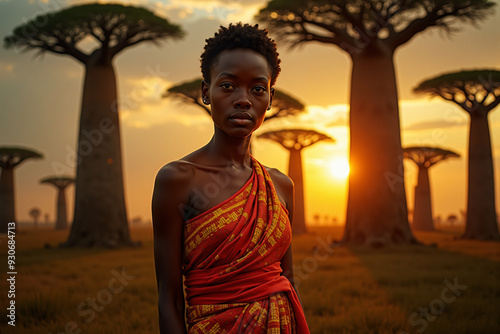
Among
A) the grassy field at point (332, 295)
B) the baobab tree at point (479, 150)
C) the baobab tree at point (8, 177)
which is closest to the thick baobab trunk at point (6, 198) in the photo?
the baobab tree at point (8, 177)

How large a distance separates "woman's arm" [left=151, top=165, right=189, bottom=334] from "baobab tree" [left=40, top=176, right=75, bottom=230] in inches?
1542

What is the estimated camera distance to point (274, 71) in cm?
219

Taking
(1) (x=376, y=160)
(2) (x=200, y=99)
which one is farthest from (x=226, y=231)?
(2) (x=200, y=99)

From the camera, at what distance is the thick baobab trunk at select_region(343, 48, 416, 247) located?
578 inches

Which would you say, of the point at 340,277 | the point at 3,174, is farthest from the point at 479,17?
the point at 3,174

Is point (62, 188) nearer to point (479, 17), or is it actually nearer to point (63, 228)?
point (63, 228)

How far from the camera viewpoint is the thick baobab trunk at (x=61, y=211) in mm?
38438

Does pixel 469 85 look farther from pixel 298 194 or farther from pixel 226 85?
pixel 226 85

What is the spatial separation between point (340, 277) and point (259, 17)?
36.6 feet

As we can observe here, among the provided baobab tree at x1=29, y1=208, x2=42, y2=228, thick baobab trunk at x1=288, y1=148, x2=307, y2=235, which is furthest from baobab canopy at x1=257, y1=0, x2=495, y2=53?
baobab tree at x1=29, y1=208, x2=42, y2=228

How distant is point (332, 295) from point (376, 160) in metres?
8.48

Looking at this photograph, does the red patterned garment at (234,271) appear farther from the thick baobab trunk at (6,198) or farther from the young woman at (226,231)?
the thick baobab trunk at (6,198)

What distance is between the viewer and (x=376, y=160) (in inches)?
581

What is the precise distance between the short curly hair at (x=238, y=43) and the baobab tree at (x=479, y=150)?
20.5 m
